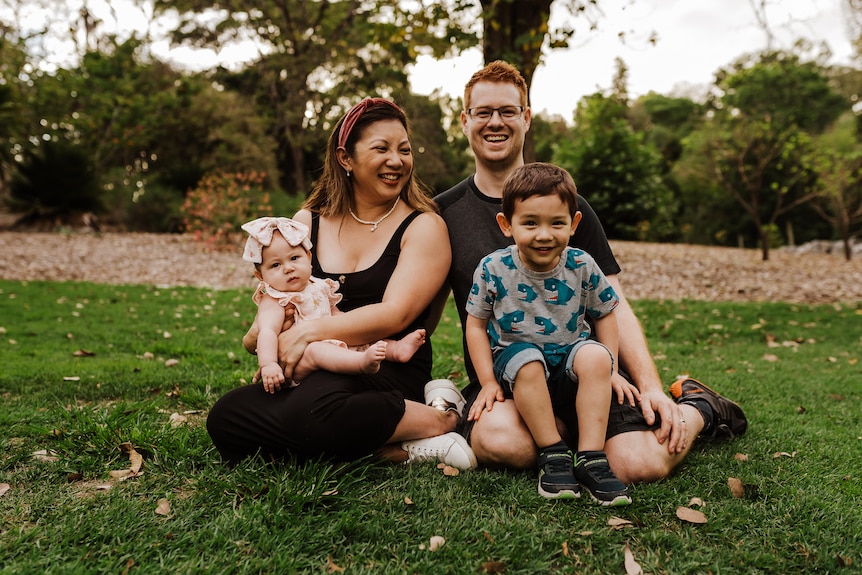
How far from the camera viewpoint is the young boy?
229 cm

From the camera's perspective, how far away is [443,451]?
2.54 metres

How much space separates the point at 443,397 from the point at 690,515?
111cm

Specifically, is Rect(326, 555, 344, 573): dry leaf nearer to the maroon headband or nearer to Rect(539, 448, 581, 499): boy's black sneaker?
Rect(539, 448, 581, 499): boy's black sneaker

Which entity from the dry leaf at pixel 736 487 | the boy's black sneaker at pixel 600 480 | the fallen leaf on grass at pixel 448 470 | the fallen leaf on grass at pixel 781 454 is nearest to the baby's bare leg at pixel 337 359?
the fallen leaf on grass at pixel 448 470

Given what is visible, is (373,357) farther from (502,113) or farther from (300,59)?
(300,59)

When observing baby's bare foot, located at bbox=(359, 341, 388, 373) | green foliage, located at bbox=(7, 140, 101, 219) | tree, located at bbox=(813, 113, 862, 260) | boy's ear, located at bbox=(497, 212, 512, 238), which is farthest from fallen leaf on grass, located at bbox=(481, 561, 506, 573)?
green foliage, located at bbox=(7, 140, 101, 219)

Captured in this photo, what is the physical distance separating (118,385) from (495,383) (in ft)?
8.22

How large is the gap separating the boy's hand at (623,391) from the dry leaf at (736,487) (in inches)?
17.6

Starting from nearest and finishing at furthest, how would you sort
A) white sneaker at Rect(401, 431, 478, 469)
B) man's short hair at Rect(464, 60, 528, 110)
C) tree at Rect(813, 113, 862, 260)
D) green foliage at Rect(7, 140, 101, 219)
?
white sneaker at Rect(401, 431, 478, 469) < man's short hair at Rect(464, 60, 528, 110) < tree at Rect(813, 113, 862, 260) < green foliage at Rect(7, 140, 101, 219)

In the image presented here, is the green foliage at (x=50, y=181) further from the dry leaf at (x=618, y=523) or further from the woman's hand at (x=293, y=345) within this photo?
the dry leaf at (x=618, y=523)

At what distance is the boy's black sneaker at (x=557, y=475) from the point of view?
2.21 m

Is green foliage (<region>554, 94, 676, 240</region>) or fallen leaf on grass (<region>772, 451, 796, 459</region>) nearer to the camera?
fallen leaf on grass (<region>772, 451, 796, 459</region>)

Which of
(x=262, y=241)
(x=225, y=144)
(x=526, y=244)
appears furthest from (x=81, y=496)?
(x=225, y=144)

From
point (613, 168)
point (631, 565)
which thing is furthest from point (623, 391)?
point (613, 168)
